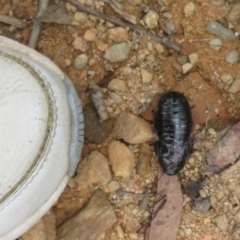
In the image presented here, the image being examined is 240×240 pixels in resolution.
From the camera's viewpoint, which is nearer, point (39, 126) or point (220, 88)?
point (39, 126)

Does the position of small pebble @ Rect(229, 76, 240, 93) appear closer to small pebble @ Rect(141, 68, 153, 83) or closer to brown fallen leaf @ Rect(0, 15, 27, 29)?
small pebble @ Rect(141, 68, 153, 83)

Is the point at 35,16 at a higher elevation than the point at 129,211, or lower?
higher

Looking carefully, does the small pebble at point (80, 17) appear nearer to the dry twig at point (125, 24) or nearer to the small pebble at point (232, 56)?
the dry twig at point (125, 24)

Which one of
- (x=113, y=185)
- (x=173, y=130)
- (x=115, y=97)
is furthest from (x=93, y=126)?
(x=173, y=130)

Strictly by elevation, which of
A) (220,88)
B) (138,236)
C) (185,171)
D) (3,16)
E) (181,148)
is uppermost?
(3,16)

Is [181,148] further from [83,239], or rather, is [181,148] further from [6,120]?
[6,120]

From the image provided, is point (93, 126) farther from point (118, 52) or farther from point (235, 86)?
point (235, 86)

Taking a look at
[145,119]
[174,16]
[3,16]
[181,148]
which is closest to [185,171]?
[181,148]
